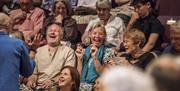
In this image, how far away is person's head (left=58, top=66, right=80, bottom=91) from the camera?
14.2 ft

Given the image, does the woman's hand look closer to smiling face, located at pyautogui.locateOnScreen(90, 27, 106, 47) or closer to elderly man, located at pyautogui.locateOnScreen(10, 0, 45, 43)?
smiling face, located at pyautogui.locateOnScreen(90, 27, 106, 47)

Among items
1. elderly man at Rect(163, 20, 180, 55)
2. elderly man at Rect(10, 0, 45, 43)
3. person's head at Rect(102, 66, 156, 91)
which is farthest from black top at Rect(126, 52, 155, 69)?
person's head at Rect(102, 66, 156, 91)

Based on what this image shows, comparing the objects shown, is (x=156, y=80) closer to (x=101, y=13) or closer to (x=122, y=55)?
(x=122, y=55)

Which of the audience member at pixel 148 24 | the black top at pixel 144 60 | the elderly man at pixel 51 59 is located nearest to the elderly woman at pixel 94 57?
the elderly man at pixel 51 59

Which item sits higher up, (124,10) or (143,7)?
(143,7)

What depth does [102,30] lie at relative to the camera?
5.28m

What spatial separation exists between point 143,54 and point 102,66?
76 centimetres

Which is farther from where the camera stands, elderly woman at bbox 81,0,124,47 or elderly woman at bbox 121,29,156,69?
elderly woman at bbox 81,0,124,47

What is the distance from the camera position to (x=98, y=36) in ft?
17.2

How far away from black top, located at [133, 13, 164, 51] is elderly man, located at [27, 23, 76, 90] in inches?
A: 31.3

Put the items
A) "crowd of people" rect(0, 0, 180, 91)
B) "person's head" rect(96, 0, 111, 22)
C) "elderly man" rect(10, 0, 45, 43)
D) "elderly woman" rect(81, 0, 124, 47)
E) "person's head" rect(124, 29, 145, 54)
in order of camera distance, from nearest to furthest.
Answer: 1. "crowd of people" rect(0, 0, 180, 91)
2. "person's head" rect(124, 29, 145, 54)
3. "elderly woman" rect(81, 0, 124, 47)
4. "person's head" rect(96, 0, 111, 22)
5. "elderly man" rect(10, 0, 45, 43)

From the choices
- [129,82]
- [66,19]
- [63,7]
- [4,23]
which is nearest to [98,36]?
[66,19]

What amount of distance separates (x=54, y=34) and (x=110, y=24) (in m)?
0.71

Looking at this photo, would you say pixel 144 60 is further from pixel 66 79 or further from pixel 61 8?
pixel 61 8
